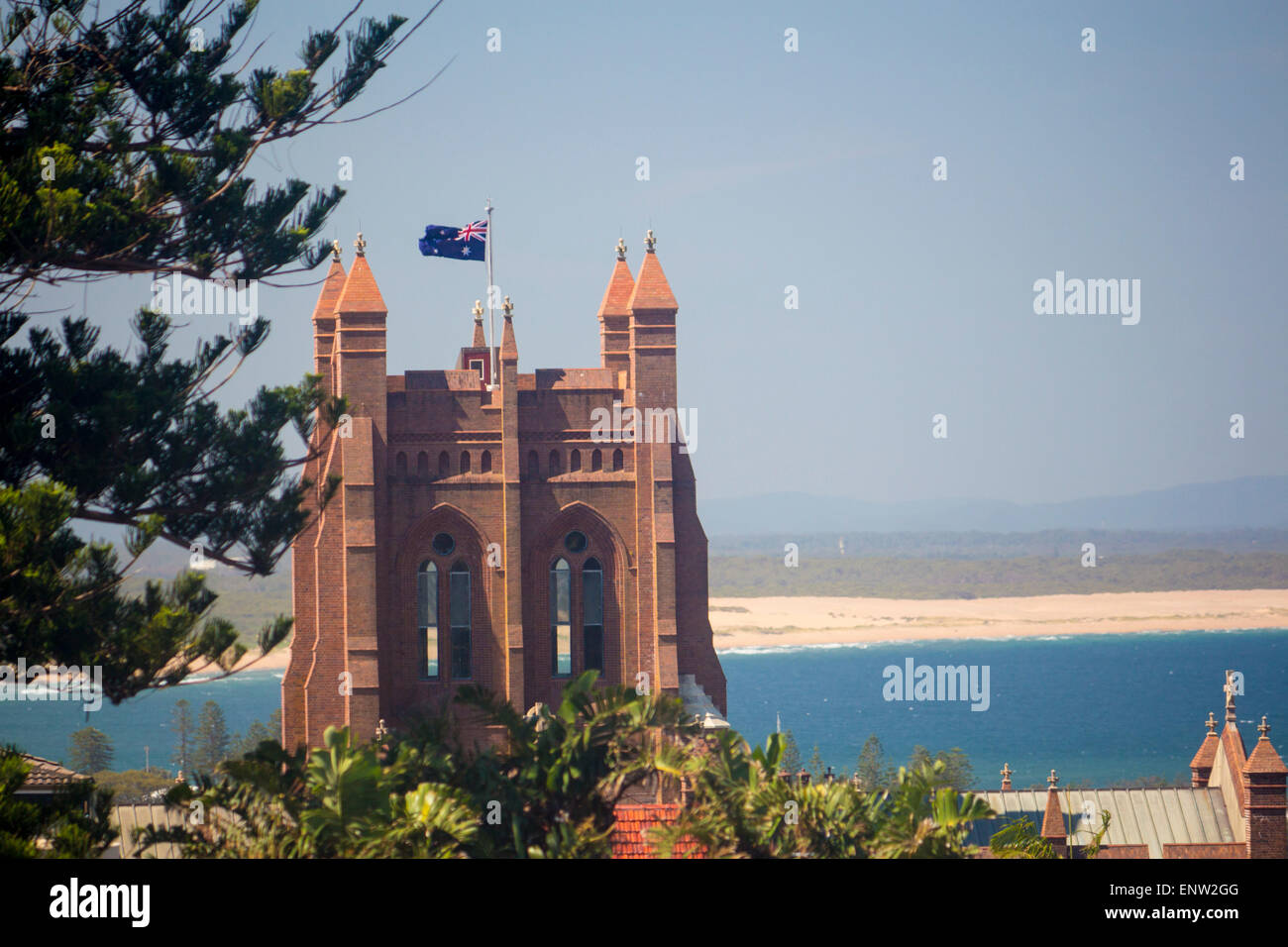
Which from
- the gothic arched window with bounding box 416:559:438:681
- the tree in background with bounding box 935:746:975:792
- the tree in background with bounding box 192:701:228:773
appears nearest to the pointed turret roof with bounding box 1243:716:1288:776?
the gothic arched window with bounding box 416:559:438:681

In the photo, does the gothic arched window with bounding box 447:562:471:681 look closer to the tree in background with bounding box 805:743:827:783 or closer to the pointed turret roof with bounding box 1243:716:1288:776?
the tree in background with bounding box 805:743:827:783

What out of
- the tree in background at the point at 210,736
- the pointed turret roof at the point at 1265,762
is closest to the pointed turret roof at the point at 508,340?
the pointed turret roof at the point at 1265,762

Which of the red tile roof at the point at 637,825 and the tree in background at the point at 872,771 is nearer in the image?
the red tile roof at the point at 637,825

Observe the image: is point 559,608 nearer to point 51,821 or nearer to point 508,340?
point 508,340

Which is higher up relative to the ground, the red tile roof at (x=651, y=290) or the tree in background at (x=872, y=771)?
the red tile roof at (x=651, y=290)

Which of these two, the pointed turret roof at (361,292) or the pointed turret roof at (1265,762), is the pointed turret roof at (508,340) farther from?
the pointed turret roof at (1265,762)

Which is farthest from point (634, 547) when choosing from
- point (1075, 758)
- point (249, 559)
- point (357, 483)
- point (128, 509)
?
point (1075, 758)

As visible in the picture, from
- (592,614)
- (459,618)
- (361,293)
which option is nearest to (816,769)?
(592,614)

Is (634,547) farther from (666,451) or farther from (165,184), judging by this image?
(165,184)
